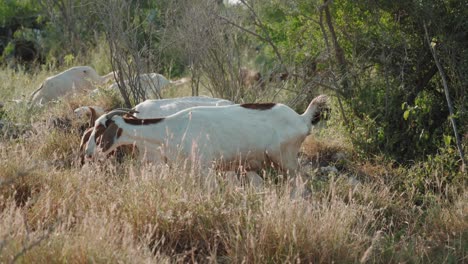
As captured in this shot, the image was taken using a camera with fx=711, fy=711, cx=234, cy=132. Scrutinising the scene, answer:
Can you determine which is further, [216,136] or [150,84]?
[150,84]

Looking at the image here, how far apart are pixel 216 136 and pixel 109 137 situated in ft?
3.22

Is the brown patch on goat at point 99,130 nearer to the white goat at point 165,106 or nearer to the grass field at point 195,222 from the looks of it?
the grass field at point 195,222

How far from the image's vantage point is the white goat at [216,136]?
641 cm

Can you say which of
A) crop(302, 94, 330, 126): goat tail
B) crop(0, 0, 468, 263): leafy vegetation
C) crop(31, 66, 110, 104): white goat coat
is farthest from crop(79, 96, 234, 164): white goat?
crop(31, 66, 110, 104): white goat coat

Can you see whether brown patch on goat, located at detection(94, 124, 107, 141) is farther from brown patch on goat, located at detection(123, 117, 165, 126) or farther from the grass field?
the grass field

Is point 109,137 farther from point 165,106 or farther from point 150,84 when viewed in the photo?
point 150,84

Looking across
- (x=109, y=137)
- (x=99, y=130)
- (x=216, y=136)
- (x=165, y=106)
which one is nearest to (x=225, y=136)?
(x=216, y=136)

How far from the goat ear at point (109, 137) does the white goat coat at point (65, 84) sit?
15.5ft

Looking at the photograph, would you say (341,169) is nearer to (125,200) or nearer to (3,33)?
(125,200)

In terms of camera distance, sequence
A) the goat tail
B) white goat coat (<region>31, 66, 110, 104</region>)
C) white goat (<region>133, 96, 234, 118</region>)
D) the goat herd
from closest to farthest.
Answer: the goat herd < the goat tail < white goat (<region>133, 96, 234, 118</region>) < white goat coat (<region>31, 66, 110, 104</region>)

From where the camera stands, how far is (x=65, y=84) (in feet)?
38.3

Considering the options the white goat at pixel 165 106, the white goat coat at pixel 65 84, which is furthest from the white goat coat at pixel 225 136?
the white goat coat at pixel 65 84

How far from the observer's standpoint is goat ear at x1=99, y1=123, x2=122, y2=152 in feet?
21.3

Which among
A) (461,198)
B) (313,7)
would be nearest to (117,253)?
(461,198)
